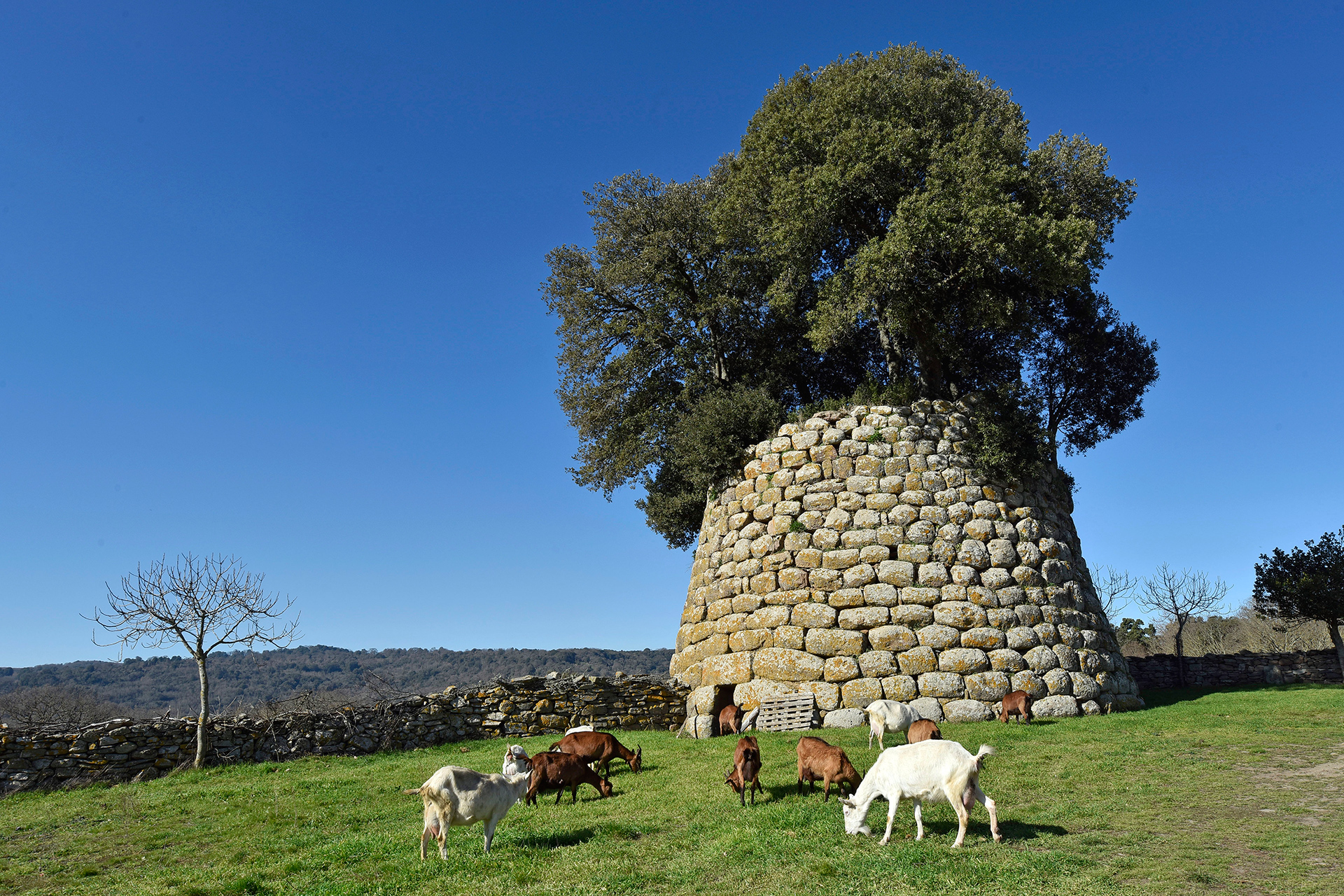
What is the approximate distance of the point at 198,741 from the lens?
657 inches

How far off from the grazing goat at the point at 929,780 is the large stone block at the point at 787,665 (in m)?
9.39

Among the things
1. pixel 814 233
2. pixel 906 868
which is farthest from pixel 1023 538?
pixel 906 868

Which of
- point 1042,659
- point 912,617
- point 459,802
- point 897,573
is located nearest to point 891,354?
point 897,573

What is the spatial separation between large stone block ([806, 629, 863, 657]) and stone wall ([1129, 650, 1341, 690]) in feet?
56.3

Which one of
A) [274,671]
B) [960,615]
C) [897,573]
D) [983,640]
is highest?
[897,573]

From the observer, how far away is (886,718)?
13.7 meters

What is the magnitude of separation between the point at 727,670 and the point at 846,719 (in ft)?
10.00

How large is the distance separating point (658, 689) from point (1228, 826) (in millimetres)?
13221

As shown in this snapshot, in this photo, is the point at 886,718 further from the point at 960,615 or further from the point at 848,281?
the point at 848,281

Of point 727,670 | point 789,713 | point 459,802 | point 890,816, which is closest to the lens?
point 890,816

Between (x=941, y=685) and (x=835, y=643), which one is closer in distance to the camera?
(x=941, y=685)

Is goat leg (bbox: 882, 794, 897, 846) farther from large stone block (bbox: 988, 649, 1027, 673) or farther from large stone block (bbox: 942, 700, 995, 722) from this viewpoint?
large stone block (bbox: 988, 649, 1027, 673)

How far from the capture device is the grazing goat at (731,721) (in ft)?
52.8

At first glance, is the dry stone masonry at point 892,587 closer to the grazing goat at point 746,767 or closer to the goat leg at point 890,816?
the grazing goat at point 746,767
